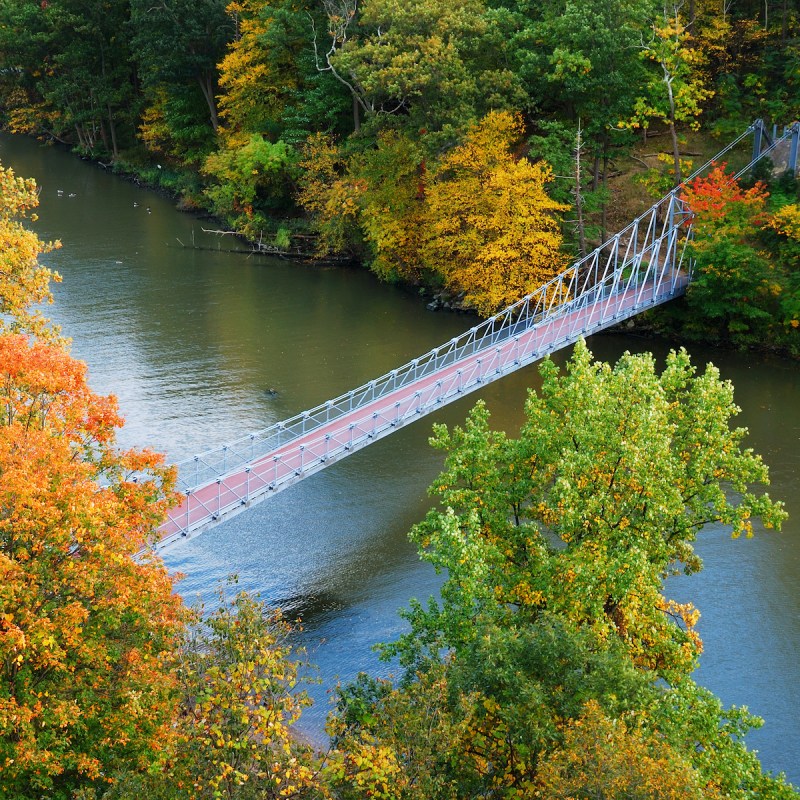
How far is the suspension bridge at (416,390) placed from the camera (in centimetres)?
2261

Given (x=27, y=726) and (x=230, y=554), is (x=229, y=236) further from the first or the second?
(x=27, y=726)

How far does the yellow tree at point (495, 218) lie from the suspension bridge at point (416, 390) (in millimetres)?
1410

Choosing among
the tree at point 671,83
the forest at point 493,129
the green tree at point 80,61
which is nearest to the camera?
the forest at point 493,129

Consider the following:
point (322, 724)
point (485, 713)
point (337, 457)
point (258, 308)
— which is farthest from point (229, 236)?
point (485, 713)

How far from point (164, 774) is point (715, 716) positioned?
8.41 meters

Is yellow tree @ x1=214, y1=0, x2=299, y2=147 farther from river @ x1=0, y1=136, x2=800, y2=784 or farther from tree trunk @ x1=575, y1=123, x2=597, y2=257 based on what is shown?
tree trunk @ x1=575, y1=123, x2=597, y2=257

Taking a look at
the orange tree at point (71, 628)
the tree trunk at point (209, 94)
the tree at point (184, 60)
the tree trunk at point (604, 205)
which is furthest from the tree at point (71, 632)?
the tree trunk at point (209, 94)

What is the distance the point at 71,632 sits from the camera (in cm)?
1346

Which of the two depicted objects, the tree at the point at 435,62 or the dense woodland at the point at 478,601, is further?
the tree at the point at 435,62

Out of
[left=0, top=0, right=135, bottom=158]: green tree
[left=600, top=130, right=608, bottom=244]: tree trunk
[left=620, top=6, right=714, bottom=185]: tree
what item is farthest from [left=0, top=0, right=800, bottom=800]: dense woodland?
[left=0, top=0, right=135, bottom=158]: green tree

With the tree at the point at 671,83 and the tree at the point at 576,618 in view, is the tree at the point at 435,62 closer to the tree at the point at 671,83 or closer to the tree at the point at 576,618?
the tree at the point at 671,83

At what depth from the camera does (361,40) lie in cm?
4475

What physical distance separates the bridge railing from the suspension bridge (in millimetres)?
73

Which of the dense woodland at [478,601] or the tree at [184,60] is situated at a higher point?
the tree at [184,60]
